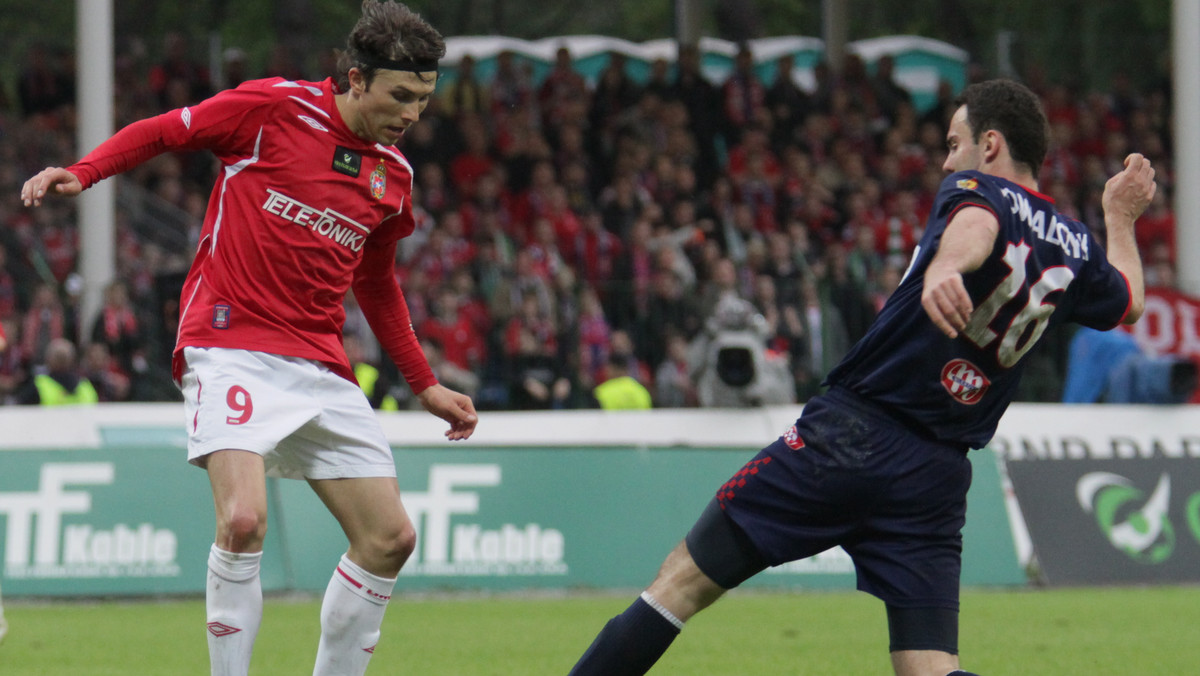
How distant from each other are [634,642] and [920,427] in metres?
1.00

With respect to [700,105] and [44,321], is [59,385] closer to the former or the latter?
[44,321]

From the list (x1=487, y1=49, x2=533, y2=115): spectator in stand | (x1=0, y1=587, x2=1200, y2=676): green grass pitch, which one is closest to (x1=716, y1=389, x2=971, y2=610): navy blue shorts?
(x1=0, y1=587, x2=1200, y2=676): green grass pitch

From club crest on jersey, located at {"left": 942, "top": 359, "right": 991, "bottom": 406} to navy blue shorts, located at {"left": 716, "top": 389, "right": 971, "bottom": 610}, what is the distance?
16 centimetres

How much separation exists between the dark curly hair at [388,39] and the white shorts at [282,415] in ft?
3.21

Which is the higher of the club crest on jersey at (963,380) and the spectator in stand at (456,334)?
the club crest on jersey at (963,380)

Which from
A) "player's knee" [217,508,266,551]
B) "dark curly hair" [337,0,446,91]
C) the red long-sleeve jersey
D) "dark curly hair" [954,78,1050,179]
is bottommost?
"player's knee" [217,508,266,551]

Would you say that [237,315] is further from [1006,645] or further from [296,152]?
[1006,645]

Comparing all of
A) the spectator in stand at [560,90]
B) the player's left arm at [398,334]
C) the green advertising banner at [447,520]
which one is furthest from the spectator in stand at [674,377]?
the player's left arm at [398,334]

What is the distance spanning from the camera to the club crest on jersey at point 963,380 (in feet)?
14.6

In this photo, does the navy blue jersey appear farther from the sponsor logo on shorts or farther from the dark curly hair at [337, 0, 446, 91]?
the sponsor logo on shorts

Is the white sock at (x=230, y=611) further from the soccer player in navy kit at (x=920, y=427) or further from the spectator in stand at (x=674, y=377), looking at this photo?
the spectator in stand at (x=674, y=377)

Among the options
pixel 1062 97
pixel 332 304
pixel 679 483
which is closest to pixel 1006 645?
pixel 679 483

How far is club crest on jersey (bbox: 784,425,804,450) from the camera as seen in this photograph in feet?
15.3

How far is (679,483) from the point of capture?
11.6 meters
